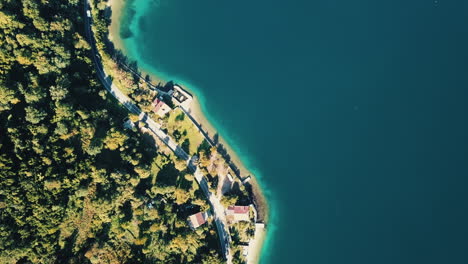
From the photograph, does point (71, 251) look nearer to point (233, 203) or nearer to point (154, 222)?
point (154, 222)

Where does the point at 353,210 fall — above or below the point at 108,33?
below

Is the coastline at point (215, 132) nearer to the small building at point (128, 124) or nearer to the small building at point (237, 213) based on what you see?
the small building at point (237, 213)

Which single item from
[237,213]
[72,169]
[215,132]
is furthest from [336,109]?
[72,169]

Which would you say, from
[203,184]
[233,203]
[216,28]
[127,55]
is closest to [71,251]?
[203,184]

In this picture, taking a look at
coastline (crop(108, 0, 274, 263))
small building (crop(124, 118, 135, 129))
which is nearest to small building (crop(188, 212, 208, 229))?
coastline (crop(108, 0, 274, 263))

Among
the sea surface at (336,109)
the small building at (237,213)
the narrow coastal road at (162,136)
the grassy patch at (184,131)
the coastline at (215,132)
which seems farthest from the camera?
the coastline at (215,132)

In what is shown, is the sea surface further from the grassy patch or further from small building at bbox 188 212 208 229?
small building at bbox 188 212 208 229

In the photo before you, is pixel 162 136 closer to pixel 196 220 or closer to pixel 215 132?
pixel 215 132

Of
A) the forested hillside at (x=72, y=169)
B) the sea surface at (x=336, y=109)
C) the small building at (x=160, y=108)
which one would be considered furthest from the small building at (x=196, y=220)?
the small building at (x=160, y=108)
